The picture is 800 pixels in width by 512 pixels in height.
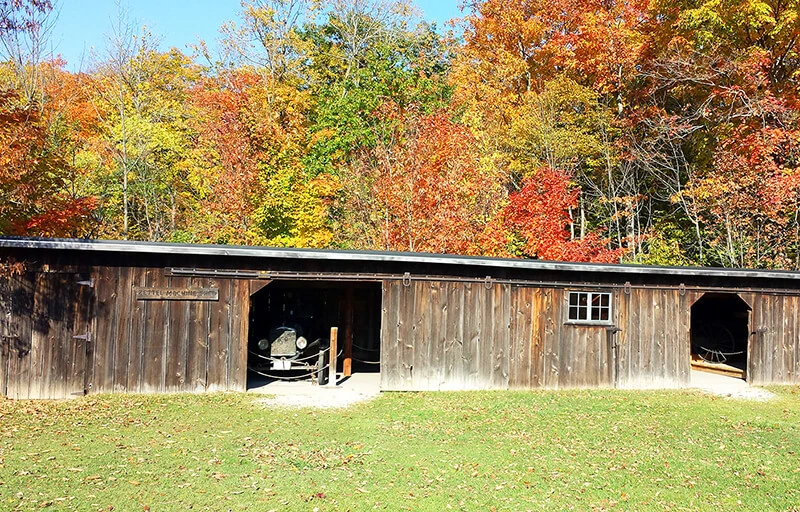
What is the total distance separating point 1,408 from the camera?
1008 centimetres

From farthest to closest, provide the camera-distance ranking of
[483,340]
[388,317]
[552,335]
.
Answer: [552,335] → [483,340] → [388,317]

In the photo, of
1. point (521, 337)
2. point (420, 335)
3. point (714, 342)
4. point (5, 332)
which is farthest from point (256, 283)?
point (714, 342)

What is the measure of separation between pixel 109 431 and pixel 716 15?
21.7m

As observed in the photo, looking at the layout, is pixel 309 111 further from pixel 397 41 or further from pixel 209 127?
pixel 397 41

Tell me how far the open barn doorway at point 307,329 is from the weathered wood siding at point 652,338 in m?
5.93

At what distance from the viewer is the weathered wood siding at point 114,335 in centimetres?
1095

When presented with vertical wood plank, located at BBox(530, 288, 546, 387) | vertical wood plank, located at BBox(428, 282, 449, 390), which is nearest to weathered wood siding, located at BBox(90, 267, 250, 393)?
vertical wood plank, located at BBox(428, 282, 449, 390)

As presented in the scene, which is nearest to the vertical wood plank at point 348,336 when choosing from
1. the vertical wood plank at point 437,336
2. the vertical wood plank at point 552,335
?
the vertical wood plank at point 437,336

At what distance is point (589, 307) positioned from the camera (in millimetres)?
13531

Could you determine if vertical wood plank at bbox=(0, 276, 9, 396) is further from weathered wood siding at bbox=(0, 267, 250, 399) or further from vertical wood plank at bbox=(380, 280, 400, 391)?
vertical wood plank at bbox=(380, 280, 400, 391)

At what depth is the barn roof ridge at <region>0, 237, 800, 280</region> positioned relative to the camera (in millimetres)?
10711

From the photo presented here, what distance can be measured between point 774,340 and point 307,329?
11.4m

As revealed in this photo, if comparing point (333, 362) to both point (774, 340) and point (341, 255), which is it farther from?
point (774, 340)

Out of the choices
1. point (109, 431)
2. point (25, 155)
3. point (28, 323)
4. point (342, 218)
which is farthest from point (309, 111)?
point (109, 431)
